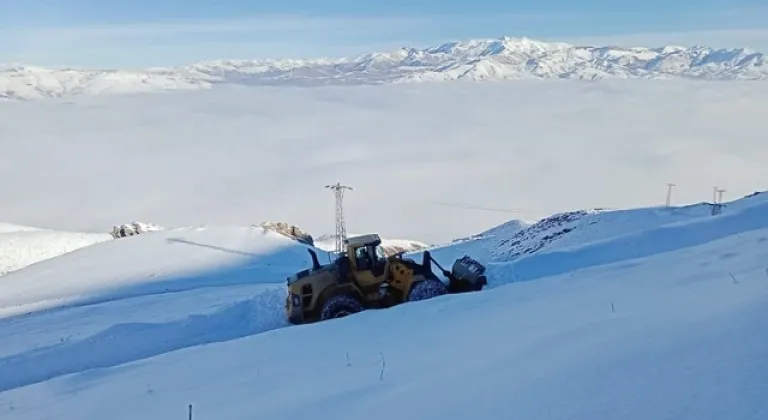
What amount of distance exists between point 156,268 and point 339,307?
55.1ft

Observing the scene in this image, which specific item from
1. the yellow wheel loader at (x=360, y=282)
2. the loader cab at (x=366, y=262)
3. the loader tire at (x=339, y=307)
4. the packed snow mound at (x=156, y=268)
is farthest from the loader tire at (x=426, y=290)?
the packed snow mound at (x=156, y=268)

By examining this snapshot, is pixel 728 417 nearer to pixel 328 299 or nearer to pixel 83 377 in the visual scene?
pixel 83 377

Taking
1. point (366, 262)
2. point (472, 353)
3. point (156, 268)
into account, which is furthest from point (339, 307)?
point (156, 268)

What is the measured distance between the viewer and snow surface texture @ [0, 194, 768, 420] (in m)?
4.55

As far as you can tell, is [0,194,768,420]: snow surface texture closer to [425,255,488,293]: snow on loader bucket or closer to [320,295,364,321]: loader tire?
[320,295,364,321]: loader tire

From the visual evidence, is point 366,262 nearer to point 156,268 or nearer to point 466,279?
point 466,279

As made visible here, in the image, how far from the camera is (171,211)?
376ft

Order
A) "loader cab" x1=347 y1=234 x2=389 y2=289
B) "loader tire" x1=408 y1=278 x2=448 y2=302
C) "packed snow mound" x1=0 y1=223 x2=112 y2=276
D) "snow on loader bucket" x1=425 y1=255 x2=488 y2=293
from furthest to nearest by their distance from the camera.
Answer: "packed snow mound" x1=0 y1=223 x2=112 y2=276
"snow on loader bucket" x1=425 y1=255 x2=488 y2=293
"loader cab" x1=347 y1=234 x2=389 y2=289
"loader tire" x1=408 y1=278 x2=448 y2=302

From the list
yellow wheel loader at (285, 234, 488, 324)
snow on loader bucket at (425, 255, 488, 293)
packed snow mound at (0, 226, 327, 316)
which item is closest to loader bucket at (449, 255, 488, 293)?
snow on loader bucket at (425, 255, 488, 293)

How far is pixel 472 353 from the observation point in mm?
6871

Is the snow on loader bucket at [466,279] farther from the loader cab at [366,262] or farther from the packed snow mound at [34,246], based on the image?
the packed snow mound at [34,246]

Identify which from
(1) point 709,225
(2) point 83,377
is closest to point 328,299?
(2) point 83,377

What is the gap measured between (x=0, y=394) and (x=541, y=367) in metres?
8.58

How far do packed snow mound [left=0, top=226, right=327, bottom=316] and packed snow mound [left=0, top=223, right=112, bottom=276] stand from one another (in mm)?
20674
